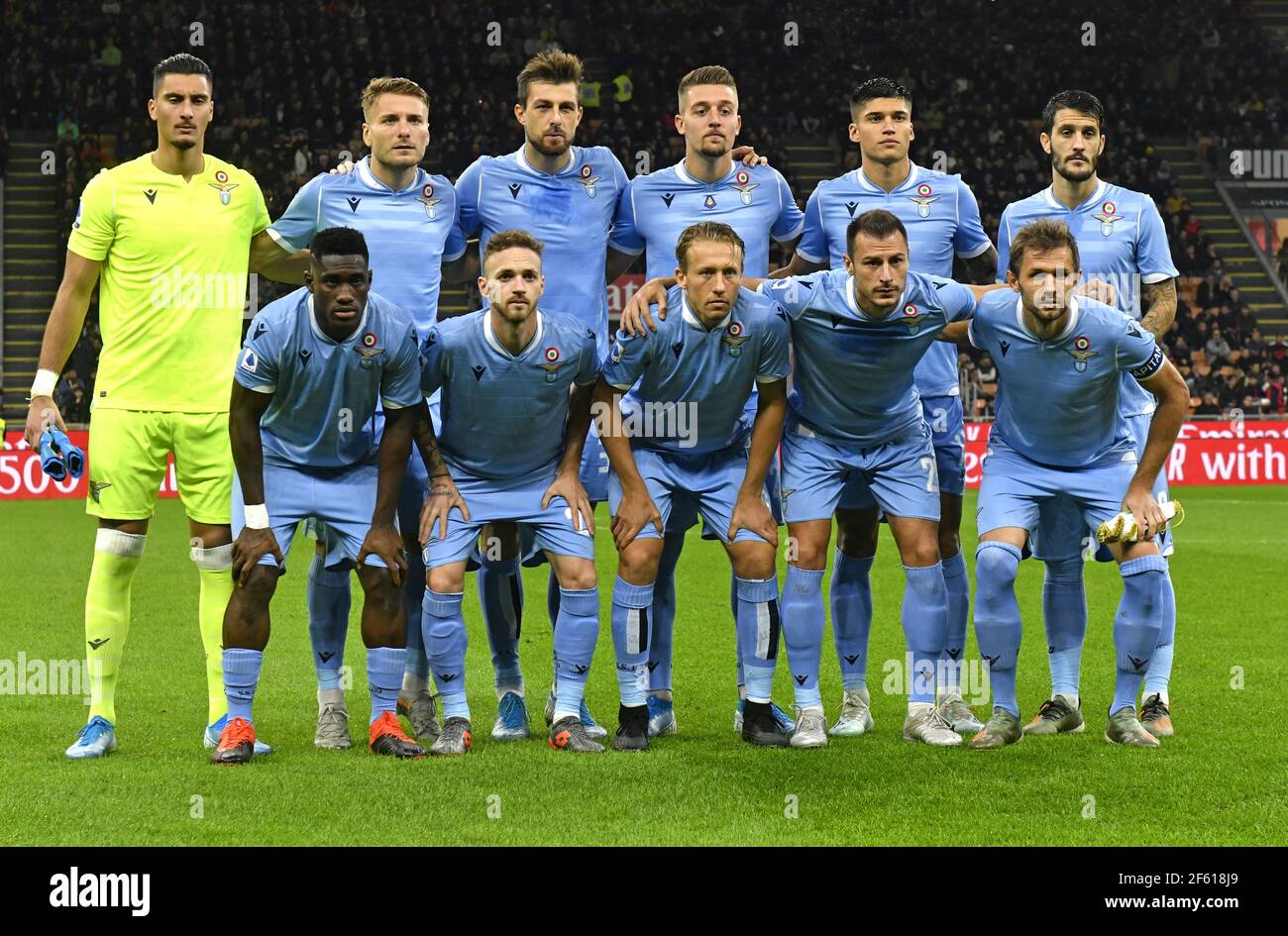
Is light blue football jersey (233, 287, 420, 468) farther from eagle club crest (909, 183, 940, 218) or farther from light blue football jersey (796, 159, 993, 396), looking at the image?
eagle club crest (909, 183, 940, 218)

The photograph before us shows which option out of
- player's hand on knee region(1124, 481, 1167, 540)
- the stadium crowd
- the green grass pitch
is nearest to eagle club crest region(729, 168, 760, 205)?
player's hand on knee region(1124, 481, 1167, 540)

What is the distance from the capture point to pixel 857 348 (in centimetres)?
593

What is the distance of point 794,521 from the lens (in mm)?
6047

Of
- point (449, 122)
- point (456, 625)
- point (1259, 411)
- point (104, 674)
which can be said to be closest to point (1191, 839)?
point (456, 625)

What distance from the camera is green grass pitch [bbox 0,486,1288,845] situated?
14.8 ft

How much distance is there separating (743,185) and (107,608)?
305 centimetres

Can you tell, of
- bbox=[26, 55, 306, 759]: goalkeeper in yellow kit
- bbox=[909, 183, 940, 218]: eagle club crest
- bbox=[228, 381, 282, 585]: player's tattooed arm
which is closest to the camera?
bbox=[228, 381, 282, 585]: player's tattooed arm

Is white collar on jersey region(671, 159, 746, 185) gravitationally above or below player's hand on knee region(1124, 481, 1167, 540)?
above

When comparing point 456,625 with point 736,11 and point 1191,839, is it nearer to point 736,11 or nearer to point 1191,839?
point 1191,839

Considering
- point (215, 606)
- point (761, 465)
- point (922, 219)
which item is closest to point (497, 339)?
point (761, 465)

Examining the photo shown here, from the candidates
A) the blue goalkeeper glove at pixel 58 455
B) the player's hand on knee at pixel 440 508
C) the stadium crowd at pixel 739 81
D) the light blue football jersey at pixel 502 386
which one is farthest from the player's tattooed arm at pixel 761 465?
the stadium crowd at pixel 739 81

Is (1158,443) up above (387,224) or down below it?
below

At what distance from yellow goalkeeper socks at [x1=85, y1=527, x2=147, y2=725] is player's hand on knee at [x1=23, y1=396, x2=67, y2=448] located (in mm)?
418

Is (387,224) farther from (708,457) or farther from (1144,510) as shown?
(1144,510)
